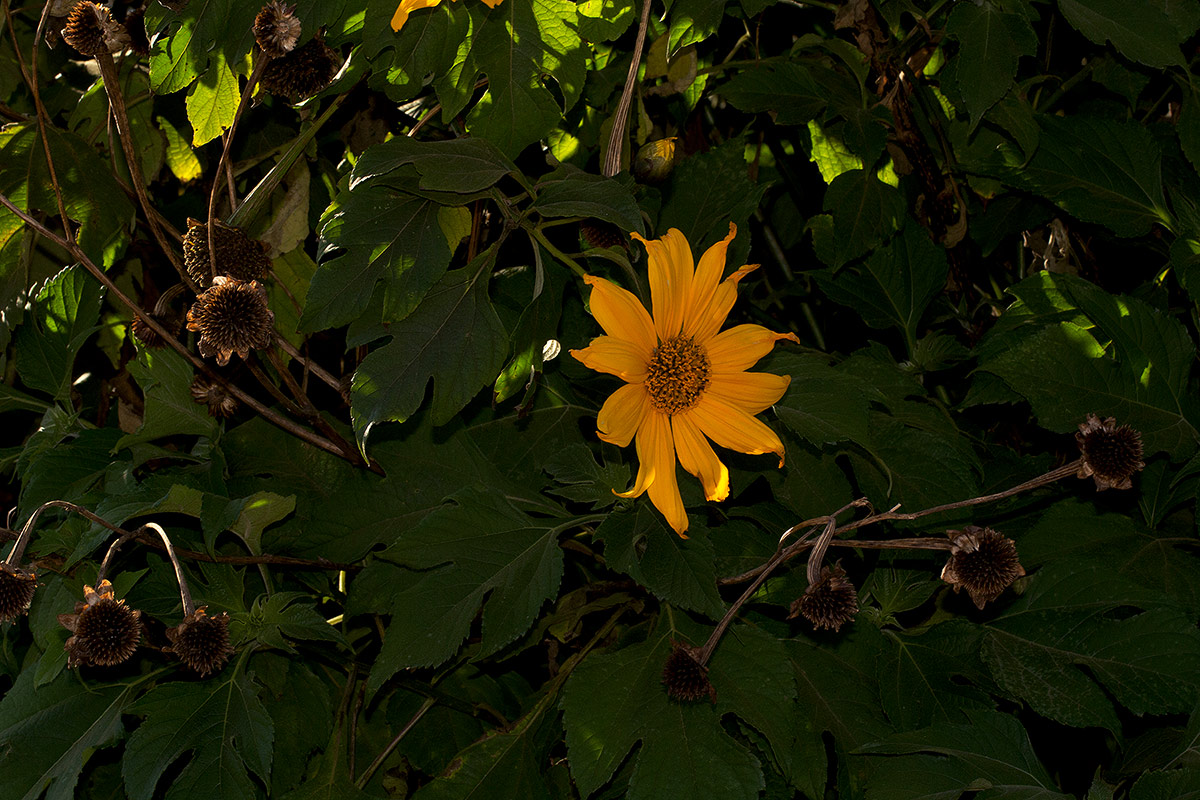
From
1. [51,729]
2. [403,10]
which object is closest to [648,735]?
[51,729]

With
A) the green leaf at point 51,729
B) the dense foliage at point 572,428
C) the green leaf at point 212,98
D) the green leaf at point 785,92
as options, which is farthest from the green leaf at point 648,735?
the green leaf at point 212,98

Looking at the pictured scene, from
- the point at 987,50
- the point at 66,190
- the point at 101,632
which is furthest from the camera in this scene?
the point at 66,190

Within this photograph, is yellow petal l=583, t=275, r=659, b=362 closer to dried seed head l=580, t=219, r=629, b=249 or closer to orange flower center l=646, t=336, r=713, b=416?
orange flower center l=646, t=336, r=713, b=416

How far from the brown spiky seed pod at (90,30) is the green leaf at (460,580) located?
2.21 ft

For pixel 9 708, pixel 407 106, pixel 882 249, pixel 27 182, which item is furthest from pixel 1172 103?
pixel 9 708

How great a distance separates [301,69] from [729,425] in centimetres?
69

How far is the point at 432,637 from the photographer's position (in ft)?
3.84

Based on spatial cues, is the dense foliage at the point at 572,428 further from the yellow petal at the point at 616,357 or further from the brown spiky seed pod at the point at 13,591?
the yellow petal at the point at 616,357

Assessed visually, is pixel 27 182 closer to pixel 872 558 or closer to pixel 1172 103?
pixel 872 558

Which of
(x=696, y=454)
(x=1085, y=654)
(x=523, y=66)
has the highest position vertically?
(x=523, y=66)

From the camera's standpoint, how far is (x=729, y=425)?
122cm

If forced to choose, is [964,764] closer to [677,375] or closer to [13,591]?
[677,375]

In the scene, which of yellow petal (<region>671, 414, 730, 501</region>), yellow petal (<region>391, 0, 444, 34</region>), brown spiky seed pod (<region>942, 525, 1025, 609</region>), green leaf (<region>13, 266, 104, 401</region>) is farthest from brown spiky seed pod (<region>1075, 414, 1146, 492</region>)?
green leaf (<region>13, 266, 104, 401</region>)

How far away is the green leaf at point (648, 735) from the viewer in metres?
1.14
